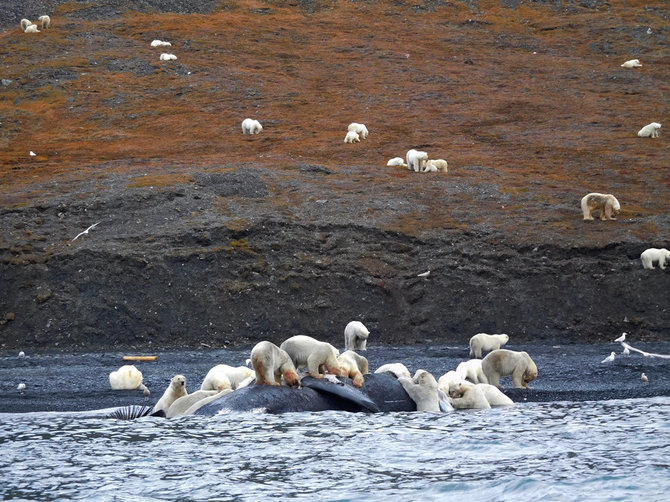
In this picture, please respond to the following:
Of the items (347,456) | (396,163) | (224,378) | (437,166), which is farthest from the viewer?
(396,163)

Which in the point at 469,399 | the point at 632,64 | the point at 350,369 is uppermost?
the point at 632,64

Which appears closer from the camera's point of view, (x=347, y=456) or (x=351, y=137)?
(x=347, y=456)

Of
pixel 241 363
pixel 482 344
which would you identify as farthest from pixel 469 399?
pixel 482 344

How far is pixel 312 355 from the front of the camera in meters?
14.2

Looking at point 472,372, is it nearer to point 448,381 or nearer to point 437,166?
point 448,381

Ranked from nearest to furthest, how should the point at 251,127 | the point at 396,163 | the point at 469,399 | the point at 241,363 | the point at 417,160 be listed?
the point at 469,399
the point at 241,363
the point at 417,160
the point at 396,163
the point at 251,127

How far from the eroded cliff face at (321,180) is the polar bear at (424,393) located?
11534mm

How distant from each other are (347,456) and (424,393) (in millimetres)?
2783

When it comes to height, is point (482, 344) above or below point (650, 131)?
below

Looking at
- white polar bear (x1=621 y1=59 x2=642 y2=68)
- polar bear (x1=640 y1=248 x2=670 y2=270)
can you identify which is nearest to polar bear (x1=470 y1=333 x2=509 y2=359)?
polar bear (x1=640 y1=248 x2=670 y2=270)

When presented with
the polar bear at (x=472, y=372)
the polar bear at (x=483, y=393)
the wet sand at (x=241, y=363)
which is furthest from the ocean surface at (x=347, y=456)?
the polar bear at (x=472, y=372)

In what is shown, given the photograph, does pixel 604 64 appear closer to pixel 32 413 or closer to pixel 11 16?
pixel 11 16

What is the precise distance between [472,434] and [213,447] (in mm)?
3465

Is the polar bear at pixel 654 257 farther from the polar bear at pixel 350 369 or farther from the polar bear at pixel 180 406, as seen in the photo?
the polar bear at pixel 180 406
